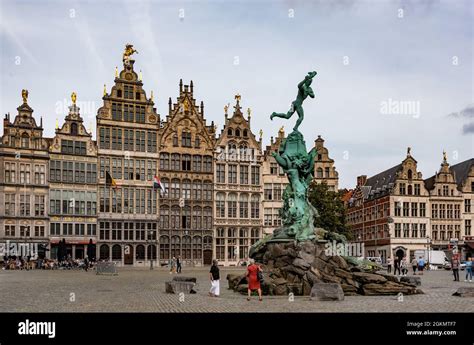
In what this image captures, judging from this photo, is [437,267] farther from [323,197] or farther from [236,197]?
[236,197]

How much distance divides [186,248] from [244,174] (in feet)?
36.2

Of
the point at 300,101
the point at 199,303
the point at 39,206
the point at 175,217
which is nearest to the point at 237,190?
the point at 175,217

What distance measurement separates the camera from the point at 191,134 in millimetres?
72750

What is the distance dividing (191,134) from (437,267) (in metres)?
31.2

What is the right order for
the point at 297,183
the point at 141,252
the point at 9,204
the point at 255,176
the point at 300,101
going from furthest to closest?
1. the point at 255,176
2. the point at 141,252
3. the point at 9,204
4. the point at 300,101
5. the point at 297,183

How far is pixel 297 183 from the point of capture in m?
33.3

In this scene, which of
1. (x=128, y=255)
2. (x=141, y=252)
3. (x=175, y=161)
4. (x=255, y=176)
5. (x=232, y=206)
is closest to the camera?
(x=128, y=255)

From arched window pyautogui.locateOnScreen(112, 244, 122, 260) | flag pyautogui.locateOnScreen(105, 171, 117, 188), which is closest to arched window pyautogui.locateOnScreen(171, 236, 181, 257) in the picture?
arched window pyautogui.locateOnScreen(112, 244, 122, 260)

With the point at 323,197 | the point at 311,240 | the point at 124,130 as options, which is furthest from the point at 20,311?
the point at 124,130

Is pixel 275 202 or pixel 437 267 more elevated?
pixel 275 202

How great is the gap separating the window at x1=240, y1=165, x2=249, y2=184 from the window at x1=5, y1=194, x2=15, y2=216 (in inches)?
990

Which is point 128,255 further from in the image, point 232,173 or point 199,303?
point 199,303

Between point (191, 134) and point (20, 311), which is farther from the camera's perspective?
point (191, 134)

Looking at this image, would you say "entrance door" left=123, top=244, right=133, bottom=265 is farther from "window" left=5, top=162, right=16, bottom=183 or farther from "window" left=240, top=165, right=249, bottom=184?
"window" left=240, top=165, right=249, bottom=184
